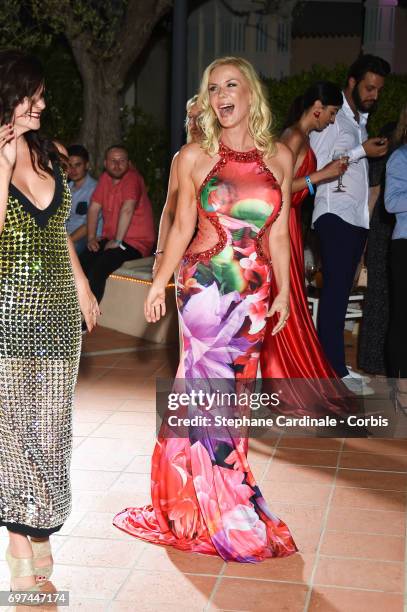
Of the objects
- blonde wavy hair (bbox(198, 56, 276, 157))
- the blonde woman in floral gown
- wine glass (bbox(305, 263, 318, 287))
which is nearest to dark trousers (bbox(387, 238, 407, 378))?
wine glass (bbox(305, 263, 318, 287))

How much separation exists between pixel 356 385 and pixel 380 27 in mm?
11115

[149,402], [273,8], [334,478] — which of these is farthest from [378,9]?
[334,478]

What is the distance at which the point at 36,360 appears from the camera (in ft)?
12.6

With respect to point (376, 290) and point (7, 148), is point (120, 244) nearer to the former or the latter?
point (376, 290)

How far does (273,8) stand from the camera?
1547cm

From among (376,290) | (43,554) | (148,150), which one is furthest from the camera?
(148,150)

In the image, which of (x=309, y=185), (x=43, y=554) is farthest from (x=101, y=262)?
(x=43, y=554)

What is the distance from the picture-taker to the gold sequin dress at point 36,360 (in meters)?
3.78

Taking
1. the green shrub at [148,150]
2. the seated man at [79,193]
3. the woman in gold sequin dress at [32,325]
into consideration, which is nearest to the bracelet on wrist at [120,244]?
the seated man at [79,193]

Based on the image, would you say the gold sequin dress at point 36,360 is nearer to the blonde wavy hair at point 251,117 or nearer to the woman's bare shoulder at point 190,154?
the woman's bare shoulder at point 190,154

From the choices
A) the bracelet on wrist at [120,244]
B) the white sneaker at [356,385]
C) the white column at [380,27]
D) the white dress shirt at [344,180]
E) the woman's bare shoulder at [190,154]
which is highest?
the white column at [380,27]

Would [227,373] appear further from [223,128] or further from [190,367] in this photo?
[223,128]

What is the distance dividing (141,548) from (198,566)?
293 millimetres

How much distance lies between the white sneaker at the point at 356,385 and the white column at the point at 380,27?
35.3 feet
